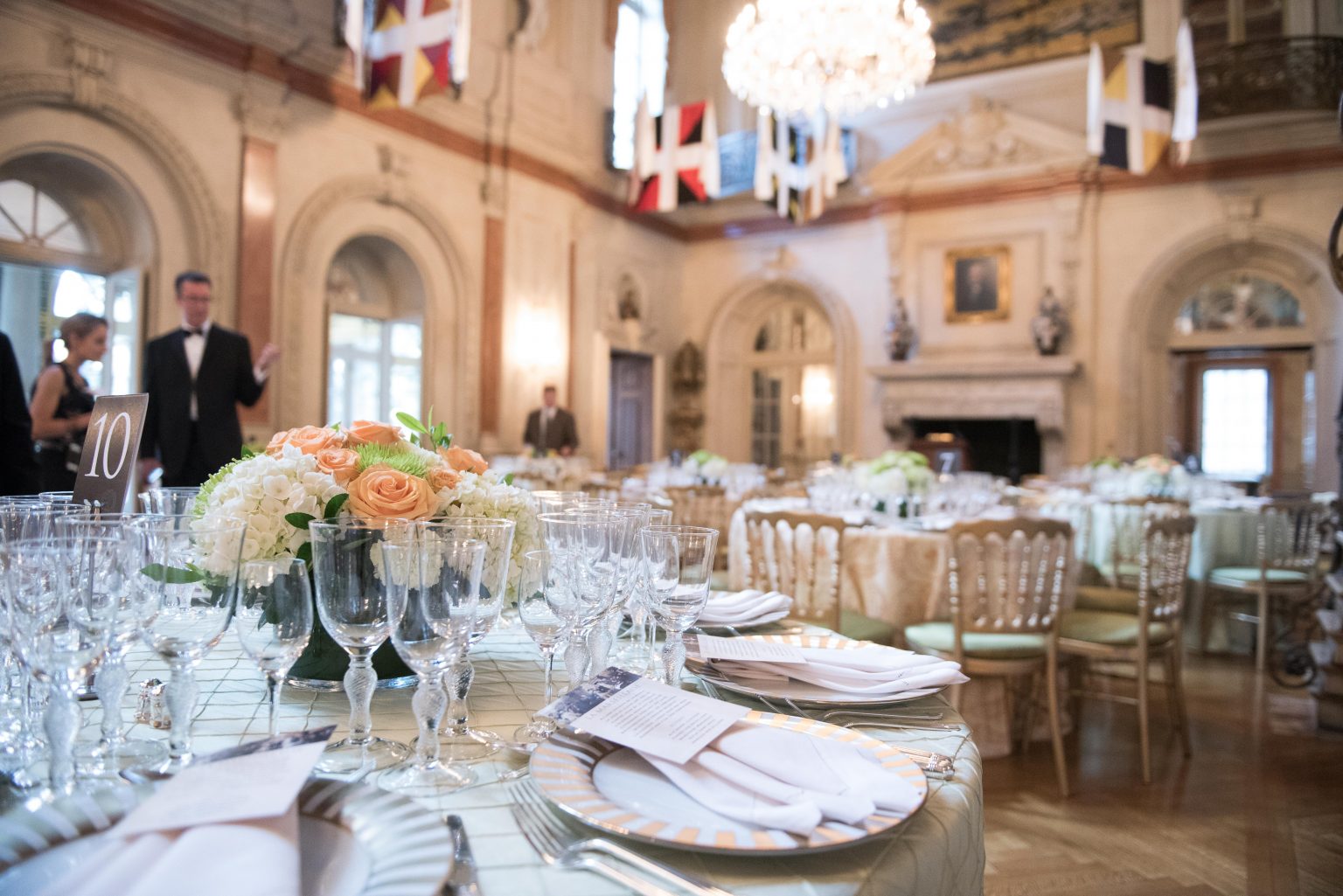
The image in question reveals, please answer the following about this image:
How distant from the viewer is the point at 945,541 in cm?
323

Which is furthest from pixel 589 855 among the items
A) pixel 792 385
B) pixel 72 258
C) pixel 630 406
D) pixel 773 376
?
pixel 773 376

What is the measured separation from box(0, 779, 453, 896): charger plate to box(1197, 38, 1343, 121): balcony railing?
10135 mm

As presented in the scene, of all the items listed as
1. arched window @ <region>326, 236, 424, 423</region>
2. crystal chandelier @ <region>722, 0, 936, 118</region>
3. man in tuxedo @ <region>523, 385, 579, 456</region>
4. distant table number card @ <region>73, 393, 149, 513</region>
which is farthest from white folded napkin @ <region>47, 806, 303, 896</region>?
man in tuxedo @ <region>523, 385, 579, 456</region>

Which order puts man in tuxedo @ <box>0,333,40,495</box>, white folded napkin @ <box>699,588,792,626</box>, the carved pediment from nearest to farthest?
white folded napkin @ <box>699,588,792,626</box>, man in tuxedo @ <box>0,333,40,495</box>, the carved pediment

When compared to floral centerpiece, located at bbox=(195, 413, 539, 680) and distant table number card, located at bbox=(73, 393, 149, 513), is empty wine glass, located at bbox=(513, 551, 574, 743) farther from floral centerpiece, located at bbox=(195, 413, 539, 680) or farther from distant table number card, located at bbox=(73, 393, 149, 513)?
distant table number card, located at bbox=(73, 393, 149, 513)

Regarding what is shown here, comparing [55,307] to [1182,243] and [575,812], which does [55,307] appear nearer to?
[575,812]

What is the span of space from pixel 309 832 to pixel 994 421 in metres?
10.2

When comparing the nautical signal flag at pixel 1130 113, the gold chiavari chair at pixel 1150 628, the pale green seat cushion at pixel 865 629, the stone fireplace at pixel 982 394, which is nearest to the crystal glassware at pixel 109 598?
the pale green seat cushion at pixel 865 629

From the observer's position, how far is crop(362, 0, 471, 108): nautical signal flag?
5.99 meters

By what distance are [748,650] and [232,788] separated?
0.70 meters

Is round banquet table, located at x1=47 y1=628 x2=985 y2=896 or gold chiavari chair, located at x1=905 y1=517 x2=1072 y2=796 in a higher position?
round banquet table, located at x1=47 y1=628 x2=985 y2=896

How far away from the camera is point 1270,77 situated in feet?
26.8

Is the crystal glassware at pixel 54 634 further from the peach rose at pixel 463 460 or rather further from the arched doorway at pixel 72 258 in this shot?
the arched doorway at pixel 72 258

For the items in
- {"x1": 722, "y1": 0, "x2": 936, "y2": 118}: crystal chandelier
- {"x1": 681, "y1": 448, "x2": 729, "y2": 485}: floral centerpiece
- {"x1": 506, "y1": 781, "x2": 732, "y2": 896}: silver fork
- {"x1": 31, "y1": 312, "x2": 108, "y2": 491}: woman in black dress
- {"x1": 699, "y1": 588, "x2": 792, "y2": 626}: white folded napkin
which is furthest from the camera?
{"x1": 681, "y1": 448, "x2": 729, "y2": 485}: floral centerpiece
